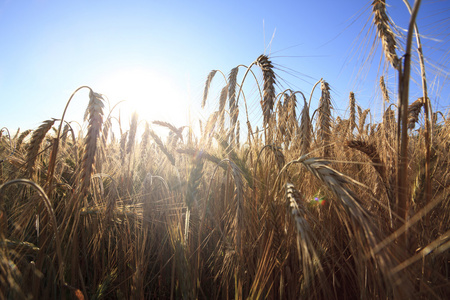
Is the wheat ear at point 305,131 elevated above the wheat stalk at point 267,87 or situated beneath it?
situated beneath

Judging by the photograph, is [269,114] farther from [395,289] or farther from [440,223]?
[395,289]

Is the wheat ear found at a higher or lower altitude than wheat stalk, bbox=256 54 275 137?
lower

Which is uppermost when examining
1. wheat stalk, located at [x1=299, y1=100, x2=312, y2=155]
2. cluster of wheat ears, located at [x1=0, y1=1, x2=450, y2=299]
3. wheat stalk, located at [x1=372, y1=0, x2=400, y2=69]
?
wheat stalk, located at [x1=372, y1=0, x2=400, y2=69]

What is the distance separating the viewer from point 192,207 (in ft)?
6.05

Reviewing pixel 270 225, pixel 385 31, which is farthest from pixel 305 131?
pixel 270 225

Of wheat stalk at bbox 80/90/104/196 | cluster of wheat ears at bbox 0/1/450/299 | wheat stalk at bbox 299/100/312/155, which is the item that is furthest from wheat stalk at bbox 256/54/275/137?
wheat stalk at bbox 80/90/104/196

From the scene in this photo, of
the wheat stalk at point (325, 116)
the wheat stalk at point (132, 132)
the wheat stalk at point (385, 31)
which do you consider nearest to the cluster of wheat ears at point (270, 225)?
the wheat stalk at point (385, 31)

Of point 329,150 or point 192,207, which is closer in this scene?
point 192,207

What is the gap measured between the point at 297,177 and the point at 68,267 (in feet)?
5.98

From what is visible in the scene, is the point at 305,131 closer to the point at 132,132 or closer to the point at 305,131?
the point at 305,131

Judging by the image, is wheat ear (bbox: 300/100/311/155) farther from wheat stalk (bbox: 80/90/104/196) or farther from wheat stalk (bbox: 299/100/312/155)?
wheat stalk (bbox: 80/90/104/196)

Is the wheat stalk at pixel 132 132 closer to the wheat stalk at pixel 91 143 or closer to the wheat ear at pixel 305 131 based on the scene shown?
the wheat stalk at pixel 91 143

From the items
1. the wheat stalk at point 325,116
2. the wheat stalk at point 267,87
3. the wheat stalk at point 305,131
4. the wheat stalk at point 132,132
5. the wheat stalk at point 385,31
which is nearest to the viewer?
the wheat stalk at point 385,31

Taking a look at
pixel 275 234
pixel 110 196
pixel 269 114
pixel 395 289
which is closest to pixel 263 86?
pixel 269 114
